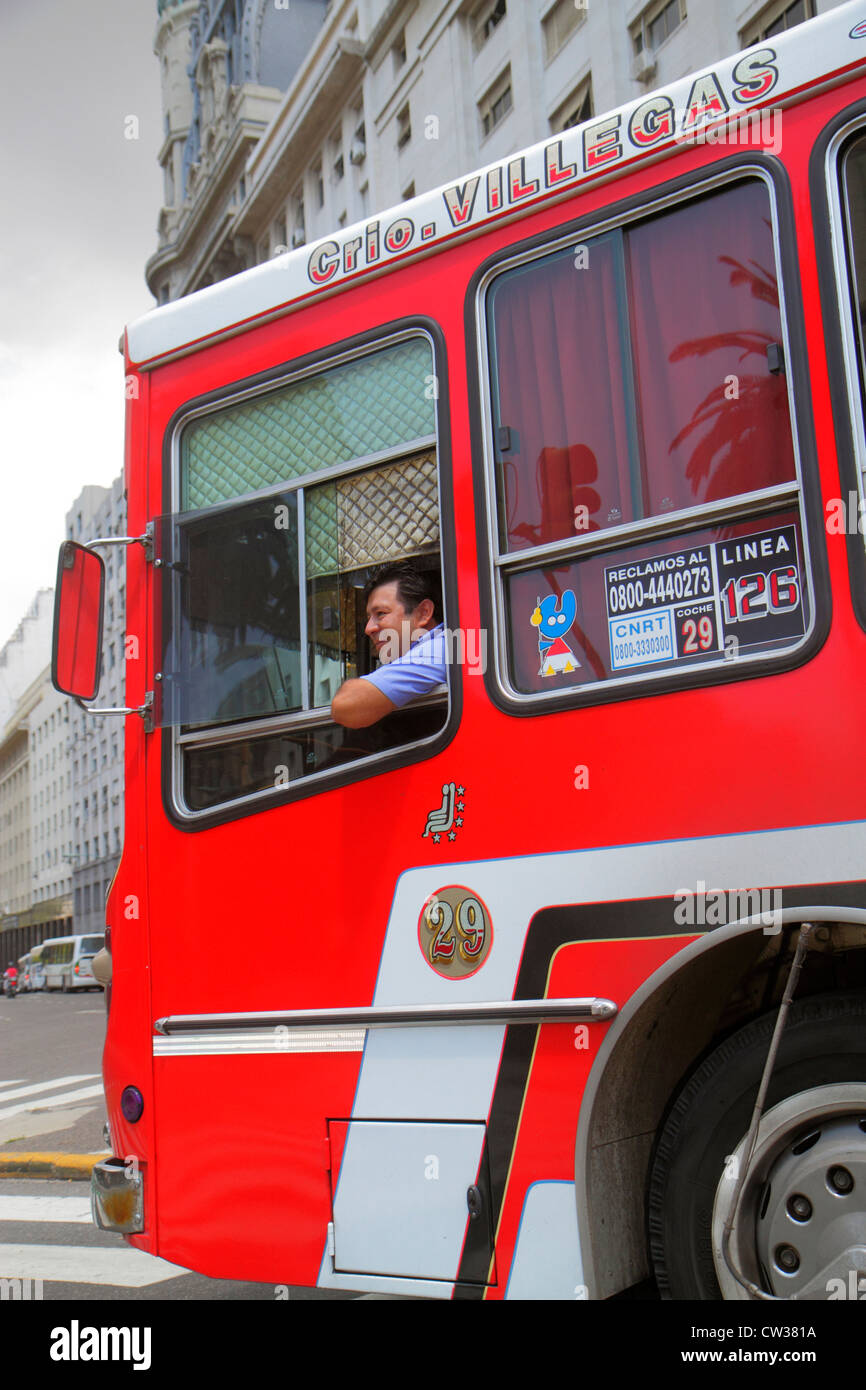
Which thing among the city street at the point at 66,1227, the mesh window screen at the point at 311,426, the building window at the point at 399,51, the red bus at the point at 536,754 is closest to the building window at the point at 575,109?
the building window at the point at 399,51

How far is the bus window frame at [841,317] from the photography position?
2.67 m

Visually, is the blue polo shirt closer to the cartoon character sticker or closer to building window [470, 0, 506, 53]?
the cartoon character sticker

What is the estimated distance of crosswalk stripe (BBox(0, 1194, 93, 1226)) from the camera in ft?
21.9

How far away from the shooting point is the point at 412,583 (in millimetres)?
3479

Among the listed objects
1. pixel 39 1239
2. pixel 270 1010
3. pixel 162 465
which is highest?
pixel 162 465

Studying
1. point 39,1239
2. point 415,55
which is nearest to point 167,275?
point 415,55

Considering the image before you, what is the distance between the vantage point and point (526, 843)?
3.03 meters

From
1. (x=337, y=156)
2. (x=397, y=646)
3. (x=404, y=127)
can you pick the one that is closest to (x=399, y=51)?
(x=404, y=127)

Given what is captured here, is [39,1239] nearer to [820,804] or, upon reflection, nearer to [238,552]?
[238,552]

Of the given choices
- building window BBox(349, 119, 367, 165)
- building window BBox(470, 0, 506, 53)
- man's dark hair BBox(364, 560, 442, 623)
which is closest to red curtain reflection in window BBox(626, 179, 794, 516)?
man's dark hair BBox(364, 560, 442, 623)

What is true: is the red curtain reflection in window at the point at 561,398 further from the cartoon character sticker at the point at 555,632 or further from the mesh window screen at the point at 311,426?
the mesh window screen at the point at 311,426

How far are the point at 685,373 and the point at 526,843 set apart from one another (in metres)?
1.27

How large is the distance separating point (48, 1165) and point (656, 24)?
23.9 meters

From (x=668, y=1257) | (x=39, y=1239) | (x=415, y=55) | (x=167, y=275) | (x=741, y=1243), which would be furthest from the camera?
(x=167, y=275)
